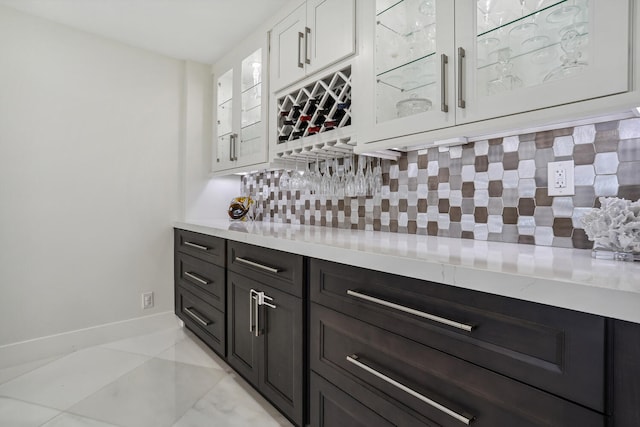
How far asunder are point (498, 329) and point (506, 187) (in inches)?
31.6

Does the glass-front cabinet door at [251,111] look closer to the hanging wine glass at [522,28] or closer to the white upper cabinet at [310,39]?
the white upper cabinet at [310,39]

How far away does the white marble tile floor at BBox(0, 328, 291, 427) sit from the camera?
5.21 ft

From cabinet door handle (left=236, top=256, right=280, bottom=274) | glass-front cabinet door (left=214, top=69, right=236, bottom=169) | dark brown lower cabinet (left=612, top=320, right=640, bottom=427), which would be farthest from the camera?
glass-front cabinet door (left=214, top=69, right=236, bottom=169)

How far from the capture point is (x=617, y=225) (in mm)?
900

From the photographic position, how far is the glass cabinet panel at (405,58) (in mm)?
1318

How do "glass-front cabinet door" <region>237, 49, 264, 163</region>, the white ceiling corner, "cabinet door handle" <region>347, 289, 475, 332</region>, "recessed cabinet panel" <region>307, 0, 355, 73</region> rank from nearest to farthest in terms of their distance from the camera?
1. "cabinet door handle" <region>347, 289, 475, 332</region>
2. "recessed cabinet panel" <region>307, 0, 355, 73</region>
3. the white ceiling corner
4. "glass-front cabinet door" <region>237, 49, 264, 163</region>

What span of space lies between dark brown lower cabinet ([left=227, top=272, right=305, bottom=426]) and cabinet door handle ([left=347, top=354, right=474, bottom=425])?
0.32 meters

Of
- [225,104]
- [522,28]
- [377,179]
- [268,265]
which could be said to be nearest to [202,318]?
[268,265]

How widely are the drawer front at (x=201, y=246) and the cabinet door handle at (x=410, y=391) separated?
115 centimetres

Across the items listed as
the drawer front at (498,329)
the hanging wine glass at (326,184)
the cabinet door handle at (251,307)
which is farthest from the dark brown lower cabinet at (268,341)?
the hanging wine glass at (326,184)

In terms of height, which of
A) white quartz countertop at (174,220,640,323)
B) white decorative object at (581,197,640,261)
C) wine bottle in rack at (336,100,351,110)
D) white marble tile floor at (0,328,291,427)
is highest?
wine bottle in rack at (336,100,351,110)

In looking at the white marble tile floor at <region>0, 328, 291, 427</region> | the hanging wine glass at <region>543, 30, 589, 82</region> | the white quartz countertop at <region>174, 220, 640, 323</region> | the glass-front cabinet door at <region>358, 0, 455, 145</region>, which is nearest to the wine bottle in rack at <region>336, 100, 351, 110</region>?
the glass-front cabinet door at <region>358, 0, 455, 145</region>

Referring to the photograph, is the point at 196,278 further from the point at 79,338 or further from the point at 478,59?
the point at 478,59

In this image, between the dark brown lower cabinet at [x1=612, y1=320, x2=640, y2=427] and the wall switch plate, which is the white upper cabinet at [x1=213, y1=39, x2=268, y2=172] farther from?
the dark brown lower cabinet at [x1=612, y1=320, x2=640, y2=427]
